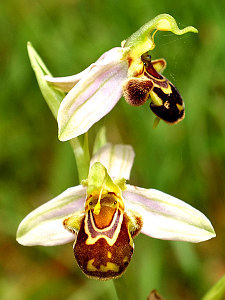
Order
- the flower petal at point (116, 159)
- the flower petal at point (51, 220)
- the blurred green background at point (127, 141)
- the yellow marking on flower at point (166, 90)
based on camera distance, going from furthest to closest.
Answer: the blurred green background at point (127, 141) < the flower petal at point (116, 159) < the flower petal at point (51, 220) < the yellow marking on flower at point (166, 90)

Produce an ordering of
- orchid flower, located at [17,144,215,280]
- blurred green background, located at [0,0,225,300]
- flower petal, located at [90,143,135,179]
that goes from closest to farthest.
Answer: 1. orchid flower, located at [17,144,215,280]
2. flower petal, located at [90,143,135,179]
3. blurred green background, located at [0,0,225,300]

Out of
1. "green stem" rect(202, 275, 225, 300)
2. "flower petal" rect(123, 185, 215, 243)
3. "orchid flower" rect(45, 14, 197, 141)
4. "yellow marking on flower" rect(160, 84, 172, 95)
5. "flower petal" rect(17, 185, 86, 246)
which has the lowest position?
"green stem" rect(202, 275, 225, 300)

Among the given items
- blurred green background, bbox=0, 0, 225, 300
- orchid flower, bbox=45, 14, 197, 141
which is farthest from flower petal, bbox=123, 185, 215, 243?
blurred green background, bbox=0, 0, 225, 300

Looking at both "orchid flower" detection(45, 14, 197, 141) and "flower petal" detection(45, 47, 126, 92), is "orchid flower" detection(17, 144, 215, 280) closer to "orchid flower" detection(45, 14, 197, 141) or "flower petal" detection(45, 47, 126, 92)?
"orchid flower" detection(45, 14, 197, 141)

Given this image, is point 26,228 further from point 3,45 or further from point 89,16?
point 3,45

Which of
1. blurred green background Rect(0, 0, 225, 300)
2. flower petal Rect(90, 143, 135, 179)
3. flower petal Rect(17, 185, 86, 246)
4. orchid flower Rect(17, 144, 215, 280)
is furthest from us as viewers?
blurred green background Rect(0, 0, 225, 300)

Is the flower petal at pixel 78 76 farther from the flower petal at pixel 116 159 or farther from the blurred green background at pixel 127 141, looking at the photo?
the blurred green background at pixel 127 141

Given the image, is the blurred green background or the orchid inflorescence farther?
the blurred green background

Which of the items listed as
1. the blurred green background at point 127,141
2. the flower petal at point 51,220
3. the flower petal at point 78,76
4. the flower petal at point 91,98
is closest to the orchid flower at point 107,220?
the flower petal at point 51,220
